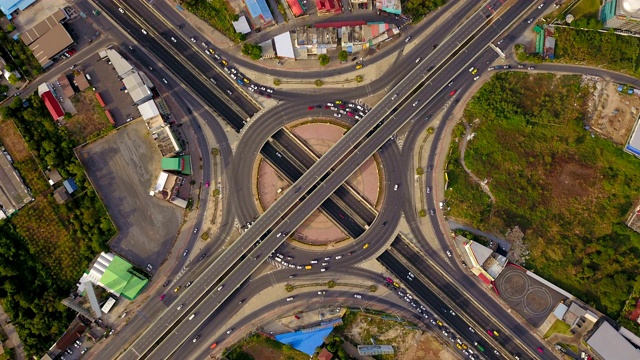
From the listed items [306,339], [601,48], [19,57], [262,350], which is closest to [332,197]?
[306,339]

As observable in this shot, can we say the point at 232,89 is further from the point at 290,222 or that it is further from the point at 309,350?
the point at 309,350

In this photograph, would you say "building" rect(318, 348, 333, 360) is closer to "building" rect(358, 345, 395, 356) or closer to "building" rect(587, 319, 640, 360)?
"building" rect(358, 345, 395, 356)

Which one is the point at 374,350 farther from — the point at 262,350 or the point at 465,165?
the point at 465,165

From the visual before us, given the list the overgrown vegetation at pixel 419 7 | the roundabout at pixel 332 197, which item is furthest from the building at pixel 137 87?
the overgrown vegetation at pixel 419 7

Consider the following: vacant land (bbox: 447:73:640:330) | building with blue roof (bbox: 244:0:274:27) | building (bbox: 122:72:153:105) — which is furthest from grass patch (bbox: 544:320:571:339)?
building (bbox: 122:72:153:105)

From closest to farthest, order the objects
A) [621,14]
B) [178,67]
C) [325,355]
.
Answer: [621,14] → [325,355] → [178,67]

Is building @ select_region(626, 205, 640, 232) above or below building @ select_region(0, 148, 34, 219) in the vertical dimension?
below
